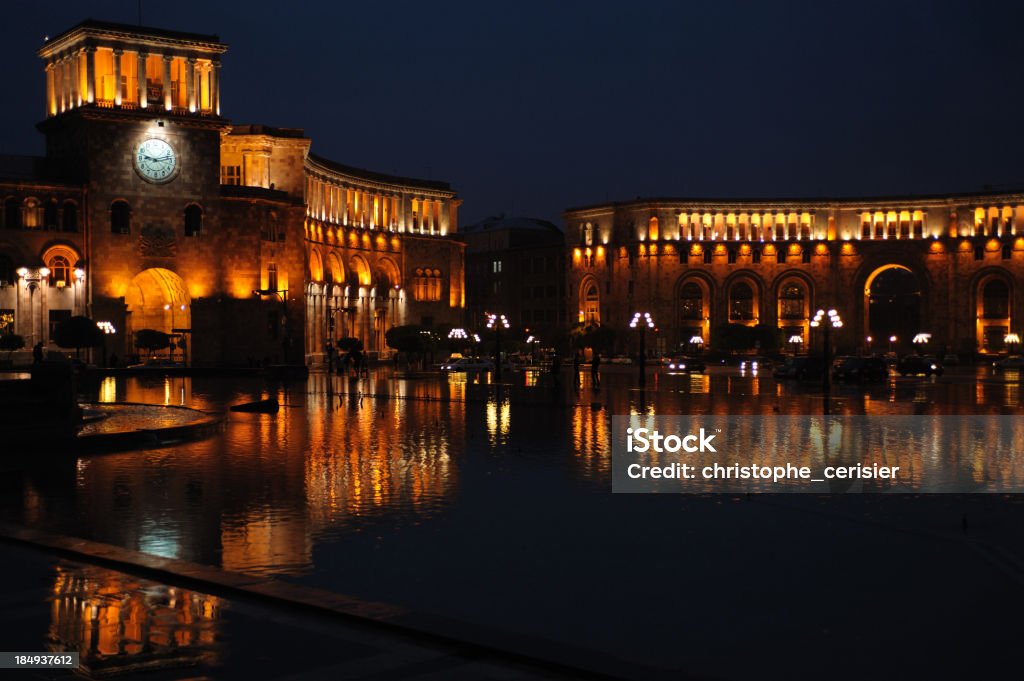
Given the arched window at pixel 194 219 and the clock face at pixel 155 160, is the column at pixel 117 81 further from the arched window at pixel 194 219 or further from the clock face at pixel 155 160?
the arched window at pixel 194 219

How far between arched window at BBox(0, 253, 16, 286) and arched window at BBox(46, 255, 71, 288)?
1.79m

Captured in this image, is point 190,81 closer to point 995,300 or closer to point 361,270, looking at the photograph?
point 361,270

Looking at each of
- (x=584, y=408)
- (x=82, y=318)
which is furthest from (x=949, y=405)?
(x=82, y=318)

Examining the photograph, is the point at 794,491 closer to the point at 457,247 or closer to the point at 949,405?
the point at 949,405

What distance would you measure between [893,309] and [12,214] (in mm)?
99763

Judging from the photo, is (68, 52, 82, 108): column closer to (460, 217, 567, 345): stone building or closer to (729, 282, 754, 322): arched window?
(460, 217, 567, 345): stone building

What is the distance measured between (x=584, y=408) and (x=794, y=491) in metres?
14.6

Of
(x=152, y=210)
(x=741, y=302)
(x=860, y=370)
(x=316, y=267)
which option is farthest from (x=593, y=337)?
(x=860, y=370)

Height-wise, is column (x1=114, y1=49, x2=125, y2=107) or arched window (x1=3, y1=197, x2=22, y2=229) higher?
column (x1=114, y1=49, x2=125, y2=107)

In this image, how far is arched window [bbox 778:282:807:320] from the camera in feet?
360

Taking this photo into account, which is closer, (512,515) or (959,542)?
(959,542)

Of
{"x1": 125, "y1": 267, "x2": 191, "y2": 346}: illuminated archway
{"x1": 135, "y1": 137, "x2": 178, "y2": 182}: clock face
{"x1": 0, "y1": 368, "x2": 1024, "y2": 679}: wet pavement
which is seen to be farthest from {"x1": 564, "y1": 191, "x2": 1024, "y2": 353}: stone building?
{"x1": 0, "y1": 368, "x2": 1024, "y2": 679}: wet pavement

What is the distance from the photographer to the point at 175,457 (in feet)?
54.7

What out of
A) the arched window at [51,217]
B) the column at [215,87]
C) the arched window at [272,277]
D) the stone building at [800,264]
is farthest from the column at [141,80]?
the stone building at [800,264]
